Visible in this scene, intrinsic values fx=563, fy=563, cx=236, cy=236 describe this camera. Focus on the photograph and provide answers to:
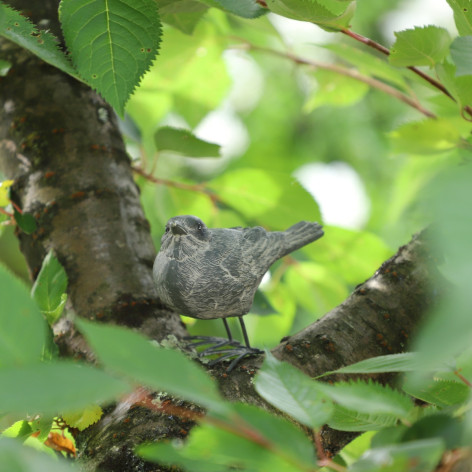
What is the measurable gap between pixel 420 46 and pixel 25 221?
0.64 meters

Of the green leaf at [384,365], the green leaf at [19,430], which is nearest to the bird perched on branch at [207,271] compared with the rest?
the green leaf at [19,430]

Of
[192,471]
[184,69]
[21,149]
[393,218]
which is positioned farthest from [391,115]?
[192,471]

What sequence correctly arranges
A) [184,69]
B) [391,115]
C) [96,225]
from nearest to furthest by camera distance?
1. [96,225]
2. [184,69]
3. [391,115]

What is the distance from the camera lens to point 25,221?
3.00ft

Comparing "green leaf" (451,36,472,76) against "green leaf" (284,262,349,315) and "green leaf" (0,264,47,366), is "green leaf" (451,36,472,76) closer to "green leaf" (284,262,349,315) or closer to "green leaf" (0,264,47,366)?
"green leaf" (0,264,47,366)

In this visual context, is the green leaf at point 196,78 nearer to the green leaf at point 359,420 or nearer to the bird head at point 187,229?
the bird head at point 187,229

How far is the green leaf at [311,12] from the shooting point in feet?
2.00

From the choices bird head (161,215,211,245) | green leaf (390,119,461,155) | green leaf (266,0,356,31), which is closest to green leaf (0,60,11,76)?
bird head (161,215,211,245)

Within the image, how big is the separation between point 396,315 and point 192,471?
0.52 meters

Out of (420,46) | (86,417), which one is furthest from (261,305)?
(420,46)

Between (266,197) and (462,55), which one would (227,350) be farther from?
(462,55)

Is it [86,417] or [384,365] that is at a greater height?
[384,365]

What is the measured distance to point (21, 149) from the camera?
3.25ft

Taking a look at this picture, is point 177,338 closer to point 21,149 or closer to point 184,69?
point 21,149
